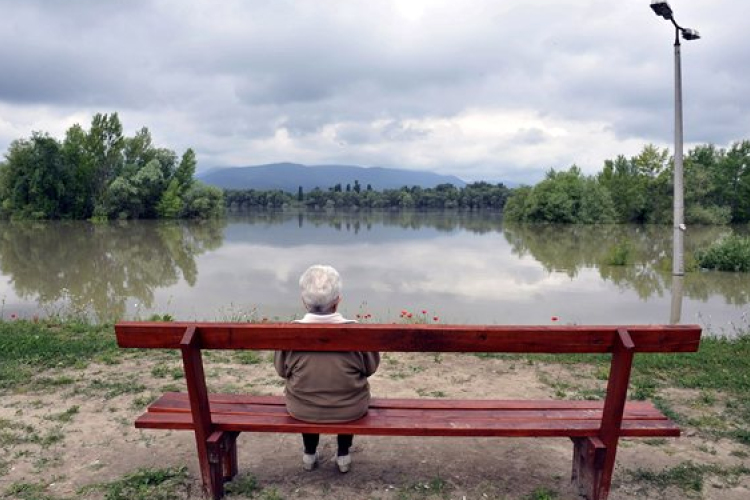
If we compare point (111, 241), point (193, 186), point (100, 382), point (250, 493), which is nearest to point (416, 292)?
point (100, 382)

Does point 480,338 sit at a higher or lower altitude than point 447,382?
higher

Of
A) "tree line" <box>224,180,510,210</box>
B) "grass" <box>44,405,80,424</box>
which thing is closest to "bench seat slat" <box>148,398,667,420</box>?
"grass" <box>44,405,80,424</box>

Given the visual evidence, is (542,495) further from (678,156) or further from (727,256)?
(727,256)

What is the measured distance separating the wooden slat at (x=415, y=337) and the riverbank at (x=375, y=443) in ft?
3.43

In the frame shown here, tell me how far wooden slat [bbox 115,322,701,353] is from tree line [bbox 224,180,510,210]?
10178cm

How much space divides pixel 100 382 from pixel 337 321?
3447 mm

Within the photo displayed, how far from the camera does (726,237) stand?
1000 inches

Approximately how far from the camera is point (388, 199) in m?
115

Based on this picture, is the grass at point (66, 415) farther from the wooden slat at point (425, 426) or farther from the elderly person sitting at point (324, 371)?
the elderly person sitting at point (324, 371)

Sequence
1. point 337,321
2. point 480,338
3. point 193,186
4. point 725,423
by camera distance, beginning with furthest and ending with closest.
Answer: point 193,186 → point 725,423 → point 337,321 → point 480,338

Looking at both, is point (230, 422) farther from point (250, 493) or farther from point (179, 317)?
point (179, 317)

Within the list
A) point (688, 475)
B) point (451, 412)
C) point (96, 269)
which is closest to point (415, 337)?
point (451, 412)

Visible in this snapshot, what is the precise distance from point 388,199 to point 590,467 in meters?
112

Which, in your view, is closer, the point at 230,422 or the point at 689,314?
the point at 230,422
